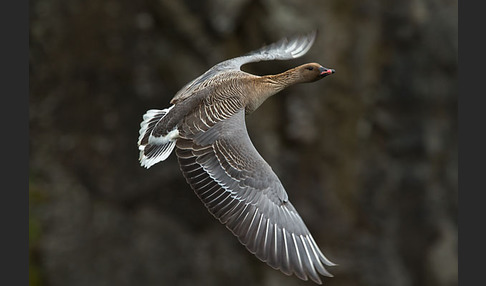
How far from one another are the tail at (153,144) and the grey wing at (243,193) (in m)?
0.15

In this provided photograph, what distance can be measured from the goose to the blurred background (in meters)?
3.05

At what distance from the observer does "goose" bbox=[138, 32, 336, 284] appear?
177 inches

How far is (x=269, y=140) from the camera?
28.1ft

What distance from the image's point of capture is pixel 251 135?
847 cm

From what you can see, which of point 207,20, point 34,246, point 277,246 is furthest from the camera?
point 34,246

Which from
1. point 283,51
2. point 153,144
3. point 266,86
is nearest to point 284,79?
point 266,86

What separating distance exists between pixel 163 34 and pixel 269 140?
77.8 inches

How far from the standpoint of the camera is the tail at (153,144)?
5.03 m

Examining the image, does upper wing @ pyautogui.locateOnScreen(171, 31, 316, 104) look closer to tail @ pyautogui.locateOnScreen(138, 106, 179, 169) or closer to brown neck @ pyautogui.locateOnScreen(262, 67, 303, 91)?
tail @ pyautogui.locateOnScreen(138, 106, 179, 169)

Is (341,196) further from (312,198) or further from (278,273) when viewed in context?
(278,273)

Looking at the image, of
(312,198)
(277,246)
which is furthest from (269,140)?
(277,246)

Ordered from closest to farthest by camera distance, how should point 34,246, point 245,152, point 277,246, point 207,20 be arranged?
point 277,246 < point 245,152 < point 207,20 < point 34,246

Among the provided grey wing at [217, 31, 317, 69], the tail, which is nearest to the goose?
the tail

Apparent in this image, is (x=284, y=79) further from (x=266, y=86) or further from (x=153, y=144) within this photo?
(x=153, y=144)
